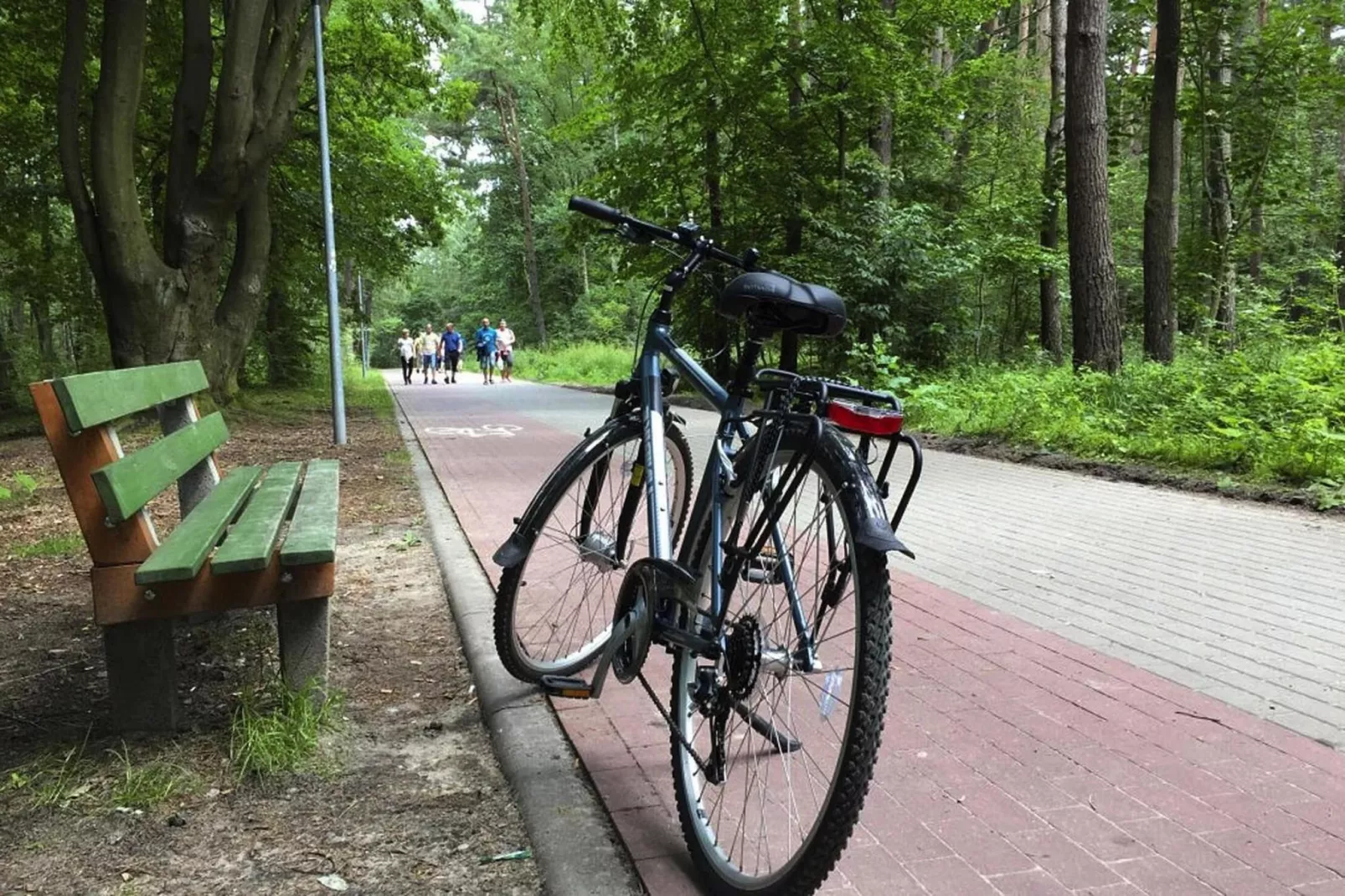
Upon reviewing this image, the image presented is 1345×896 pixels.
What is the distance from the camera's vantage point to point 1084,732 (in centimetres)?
292

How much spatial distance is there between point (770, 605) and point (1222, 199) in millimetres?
16968

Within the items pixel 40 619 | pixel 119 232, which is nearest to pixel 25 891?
pixel 40 619

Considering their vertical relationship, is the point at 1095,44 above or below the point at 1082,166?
above

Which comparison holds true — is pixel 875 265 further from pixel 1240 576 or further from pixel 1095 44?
pixel 1240 576

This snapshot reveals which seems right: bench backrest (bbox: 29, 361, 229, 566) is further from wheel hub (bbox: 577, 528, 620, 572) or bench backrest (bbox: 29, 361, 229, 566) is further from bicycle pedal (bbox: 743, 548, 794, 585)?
bicycle pedal (bbox: 743, 548, 794, 585)

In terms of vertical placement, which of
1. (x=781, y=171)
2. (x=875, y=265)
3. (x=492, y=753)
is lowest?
(x=492, y=753)

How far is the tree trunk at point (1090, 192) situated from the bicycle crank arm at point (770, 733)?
946 cm

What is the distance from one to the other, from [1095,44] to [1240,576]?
7884 mm

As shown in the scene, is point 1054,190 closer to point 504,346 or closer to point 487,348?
point 487,348

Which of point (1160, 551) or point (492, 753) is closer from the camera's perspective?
point (492, 753)

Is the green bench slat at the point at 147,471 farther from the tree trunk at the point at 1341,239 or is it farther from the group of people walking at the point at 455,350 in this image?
the group of people walking at the point at 455,350

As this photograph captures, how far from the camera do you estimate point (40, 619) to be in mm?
4125

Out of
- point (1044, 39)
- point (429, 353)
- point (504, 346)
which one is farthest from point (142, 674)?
point (429, 353)

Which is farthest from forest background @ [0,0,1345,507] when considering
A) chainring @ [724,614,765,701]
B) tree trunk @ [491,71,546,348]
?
tree trunk @ [491,71,546,348]
